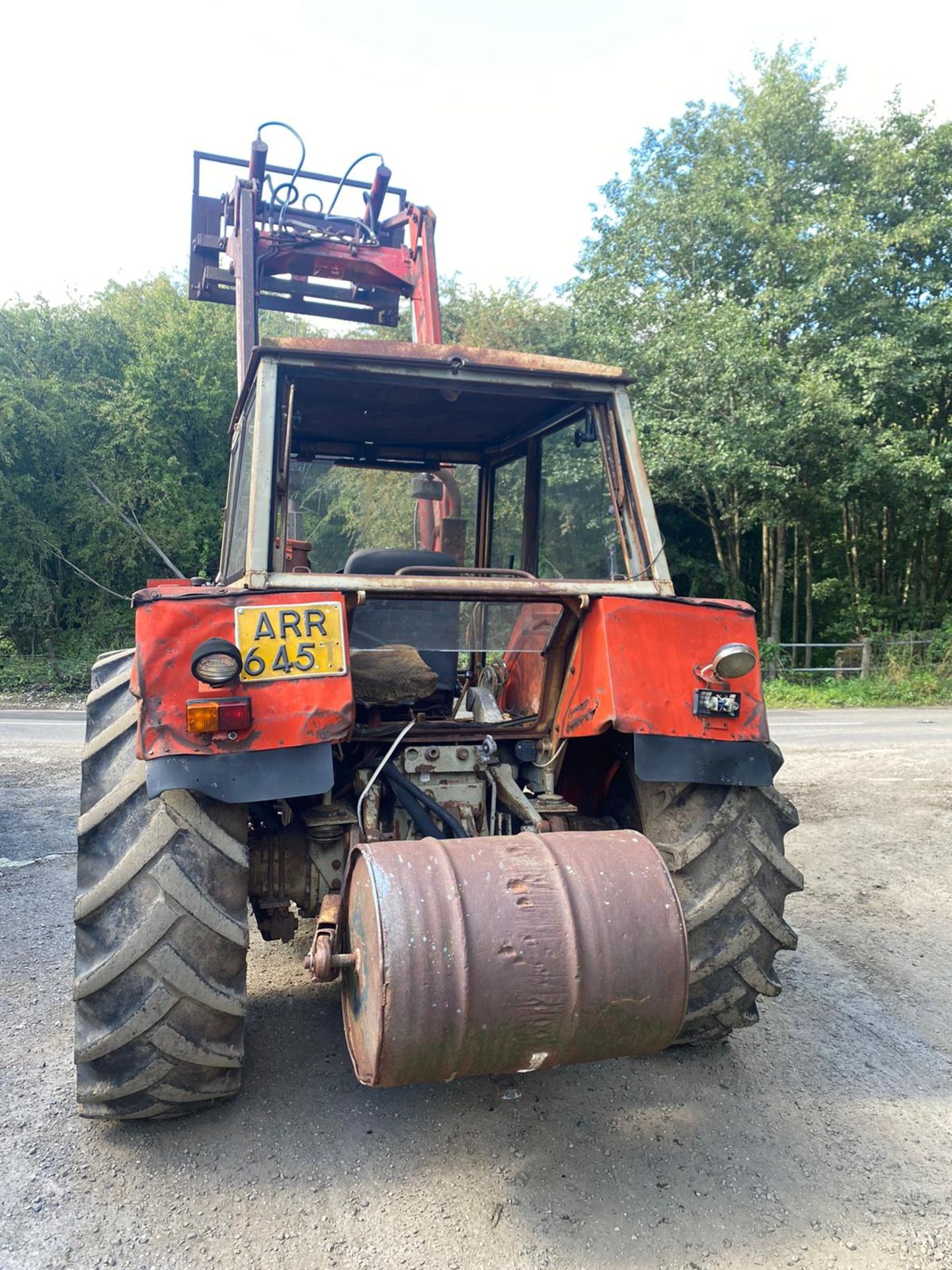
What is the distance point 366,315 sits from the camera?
6.11 m

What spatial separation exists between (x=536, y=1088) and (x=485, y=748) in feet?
3.45

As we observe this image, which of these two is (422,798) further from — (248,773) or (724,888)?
(724,888)

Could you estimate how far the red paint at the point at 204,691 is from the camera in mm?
2287

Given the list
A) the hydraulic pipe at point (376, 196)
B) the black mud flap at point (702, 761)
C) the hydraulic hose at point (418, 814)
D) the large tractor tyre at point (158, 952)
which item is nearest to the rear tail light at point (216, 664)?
the large tractor tyre at point (158, 952)

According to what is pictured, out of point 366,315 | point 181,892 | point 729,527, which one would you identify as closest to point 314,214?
point 366,315

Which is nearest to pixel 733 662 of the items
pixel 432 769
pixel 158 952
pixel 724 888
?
pixel 724 888

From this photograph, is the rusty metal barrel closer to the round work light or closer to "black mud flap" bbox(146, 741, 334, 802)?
"black mud flap" bbox(146, 741, 334, 802)

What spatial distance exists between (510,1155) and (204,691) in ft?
4.88

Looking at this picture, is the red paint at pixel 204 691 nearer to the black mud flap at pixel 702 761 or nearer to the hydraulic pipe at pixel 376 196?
the black mud flap at pixel 702 761

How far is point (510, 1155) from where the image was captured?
2393 mm

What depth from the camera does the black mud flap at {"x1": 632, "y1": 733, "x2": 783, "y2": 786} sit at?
2.59 metres


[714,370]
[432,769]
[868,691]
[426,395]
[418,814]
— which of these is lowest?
[868,691]

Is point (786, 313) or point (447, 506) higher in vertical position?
point (786, 313)

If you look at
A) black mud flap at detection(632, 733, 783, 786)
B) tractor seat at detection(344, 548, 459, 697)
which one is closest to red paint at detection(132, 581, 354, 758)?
tractor seat at detection(344, 548, 459, 697)
